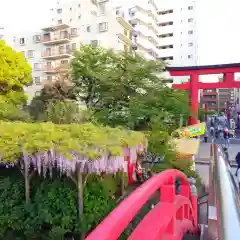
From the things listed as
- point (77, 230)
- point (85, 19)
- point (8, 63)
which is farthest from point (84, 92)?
point (85, 19)

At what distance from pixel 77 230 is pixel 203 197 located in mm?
4635

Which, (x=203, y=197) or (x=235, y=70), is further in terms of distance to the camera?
(x=235, y=70)

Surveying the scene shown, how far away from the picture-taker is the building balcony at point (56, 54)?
2916cm

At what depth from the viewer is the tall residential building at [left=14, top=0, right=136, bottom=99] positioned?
94.2ft

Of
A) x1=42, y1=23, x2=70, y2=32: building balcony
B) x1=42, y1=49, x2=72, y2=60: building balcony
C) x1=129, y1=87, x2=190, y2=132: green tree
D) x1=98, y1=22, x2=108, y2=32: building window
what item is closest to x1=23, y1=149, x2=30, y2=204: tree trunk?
x1=129, y1=87, x2=190, y2=132: green tree

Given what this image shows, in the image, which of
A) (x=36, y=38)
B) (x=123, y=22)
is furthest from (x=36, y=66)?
(x=123, y=22)

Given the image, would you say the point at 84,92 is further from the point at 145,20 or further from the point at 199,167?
the point at 145,20

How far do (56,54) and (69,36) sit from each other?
7.83 feet

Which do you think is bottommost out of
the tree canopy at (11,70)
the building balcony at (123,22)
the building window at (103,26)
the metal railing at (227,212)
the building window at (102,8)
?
the metal railing at (227,212)

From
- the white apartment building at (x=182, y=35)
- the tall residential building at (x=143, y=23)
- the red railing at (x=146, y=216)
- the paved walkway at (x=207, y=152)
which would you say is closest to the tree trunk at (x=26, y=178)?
the red railing at (x=146, y=216)

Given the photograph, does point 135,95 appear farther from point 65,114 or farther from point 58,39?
point 58,39

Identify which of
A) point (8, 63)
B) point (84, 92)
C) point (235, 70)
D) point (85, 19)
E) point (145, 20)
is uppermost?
point (145, 20)

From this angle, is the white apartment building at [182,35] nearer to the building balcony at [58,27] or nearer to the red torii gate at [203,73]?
the building balcony at [58,27]

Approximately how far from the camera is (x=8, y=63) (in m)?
21.6
